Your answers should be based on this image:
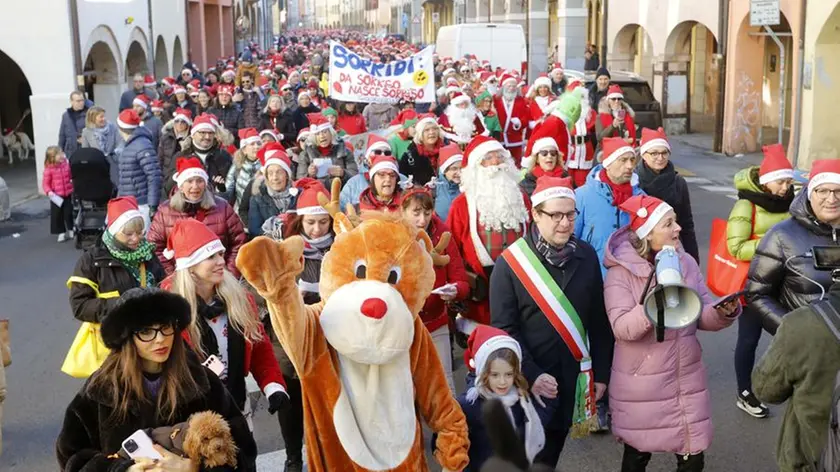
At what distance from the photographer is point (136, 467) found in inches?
127

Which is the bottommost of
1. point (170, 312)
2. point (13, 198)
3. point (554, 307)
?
point (13, 198)

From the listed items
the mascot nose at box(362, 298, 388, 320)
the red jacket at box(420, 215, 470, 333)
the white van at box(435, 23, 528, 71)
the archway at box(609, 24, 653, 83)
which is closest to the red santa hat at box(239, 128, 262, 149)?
the red jacket at box(420, 215, 470, 333)

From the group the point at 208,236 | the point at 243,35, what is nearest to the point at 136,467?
the point at 208,236

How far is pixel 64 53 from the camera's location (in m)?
18.0

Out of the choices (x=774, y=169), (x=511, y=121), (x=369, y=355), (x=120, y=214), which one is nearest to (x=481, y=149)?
(x=774, y=169)

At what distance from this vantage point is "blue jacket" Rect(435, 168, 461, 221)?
24.5 feet

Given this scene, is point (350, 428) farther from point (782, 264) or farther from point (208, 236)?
point (782, 264)

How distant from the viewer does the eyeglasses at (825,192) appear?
472 centimetres

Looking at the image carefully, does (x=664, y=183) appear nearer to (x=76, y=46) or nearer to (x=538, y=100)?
(x=538, y=100)

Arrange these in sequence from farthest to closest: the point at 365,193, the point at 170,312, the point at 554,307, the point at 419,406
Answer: the point at 365,193
the point at 554,307
the point at 419,406
the point at 170,312

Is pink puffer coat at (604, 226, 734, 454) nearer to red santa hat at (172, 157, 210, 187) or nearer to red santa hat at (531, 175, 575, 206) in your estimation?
red santa hat at (531, 175, 575, 206)

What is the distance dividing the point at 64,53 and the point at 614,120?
10781mm

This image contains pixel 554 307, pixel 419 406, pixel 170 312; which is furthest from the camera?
pixel 554 307

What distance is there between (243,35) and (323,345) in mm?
61335
